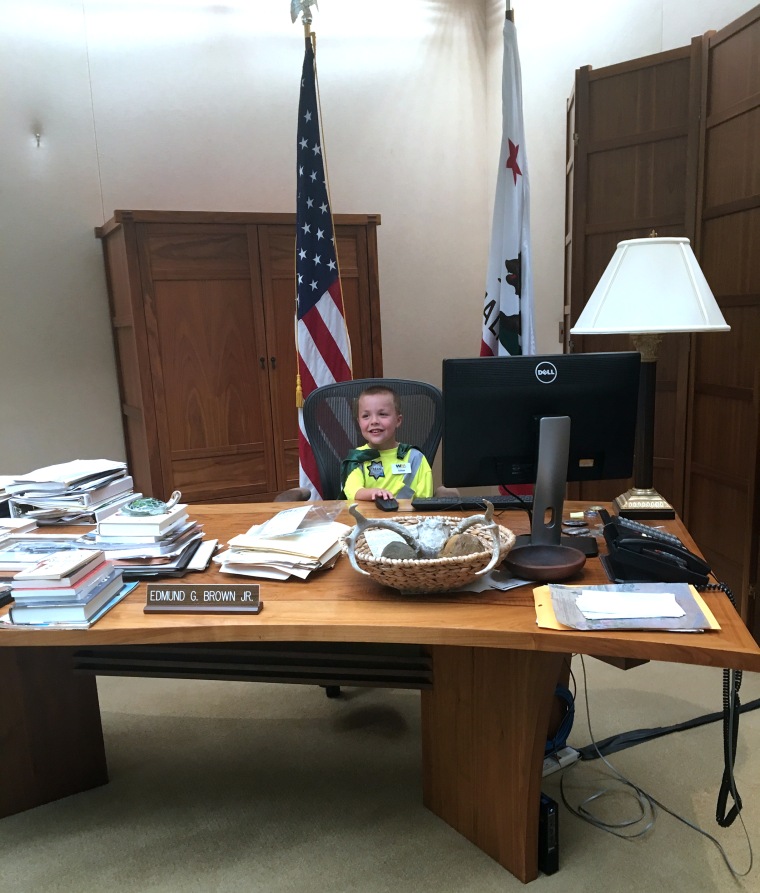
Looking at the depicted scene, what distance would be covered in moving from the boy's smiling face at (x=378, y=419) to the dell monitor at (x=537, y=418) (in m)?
0.69

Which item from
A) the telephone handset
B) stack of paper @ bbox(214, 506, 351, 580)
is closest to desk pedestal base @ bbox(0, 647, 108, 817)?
stack of paper @ bbox(214, 506, 351, 580)

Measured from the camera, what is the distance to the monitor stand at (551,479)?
4.95 ft

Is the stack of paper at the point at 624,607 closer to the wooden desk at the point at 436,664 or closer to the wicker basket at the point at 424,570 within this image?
the wooden desk at the point at 436,664

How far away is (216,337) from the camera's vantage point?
3162 mm

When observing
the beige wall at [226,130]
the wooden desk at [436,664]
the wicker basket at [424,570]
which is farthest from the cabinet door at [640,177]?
the wicker basket at [424,570]

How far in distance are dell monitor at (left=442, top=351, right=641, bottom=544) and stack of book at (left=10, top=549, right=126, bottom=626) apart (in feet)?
2.58

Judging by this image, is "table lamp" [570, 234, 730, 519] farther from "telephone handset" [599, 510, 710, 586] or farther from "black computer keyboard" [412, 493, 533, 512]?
"telephone handset" [599, 510, 710, 586]

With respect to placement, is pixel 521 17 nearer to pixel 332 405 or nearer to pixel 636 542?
pixel 332 405

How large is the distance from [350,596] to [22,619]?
2.04 ft

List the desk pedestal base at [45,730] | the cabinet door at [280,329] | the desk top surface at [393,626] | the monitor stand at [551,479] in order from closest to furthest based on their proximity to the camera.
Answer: the desk top surface at [393,626]
the monitor stand at [551,479]
the desk pedestal base at [45,730]
the cabinet door at [280,329]

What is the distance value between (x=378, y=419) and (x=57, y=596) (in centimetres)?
120

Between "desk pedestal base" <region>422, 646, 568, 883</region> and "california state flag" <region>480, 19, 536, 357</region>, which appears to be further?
"california state flag" <region>480, 19, 536, 357</region>

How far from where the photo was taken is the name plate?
4.33 ft

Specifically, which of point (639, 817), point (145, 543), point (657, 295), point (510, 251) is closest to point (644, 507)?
point (657, 295)
